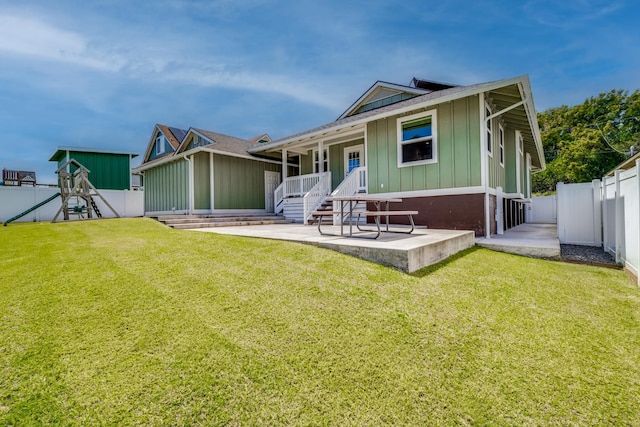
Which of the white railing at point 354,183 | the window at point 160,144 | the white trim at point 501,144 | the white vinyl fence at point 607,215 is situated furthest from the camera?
the window at point 160,144

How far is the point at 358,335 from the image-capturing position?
237 cm

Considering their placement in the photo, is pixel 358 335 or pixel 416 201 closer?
pixel 358 335

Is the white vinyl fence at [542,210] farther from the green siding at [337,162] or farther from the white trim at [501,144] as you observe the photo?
the green siding at [337,162]

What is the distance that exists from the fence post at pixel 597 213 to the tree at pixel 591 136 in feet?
78.5

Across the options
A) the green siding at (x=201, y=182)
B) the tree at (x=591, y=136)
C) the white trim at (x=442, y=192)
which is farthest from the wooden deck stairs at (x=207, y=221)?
the tree at (x=591, y=136)

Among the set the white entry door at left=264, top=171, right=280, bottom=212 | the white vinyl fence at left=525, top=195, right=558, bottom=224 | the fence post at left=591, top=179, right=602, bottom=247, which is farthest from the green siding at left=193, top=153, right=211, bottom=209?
the white vinyl fence at left=525, top=195, right=558, bottom=224

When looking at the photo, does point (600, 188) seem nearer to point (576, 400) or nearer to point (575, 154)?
point (576, 400)

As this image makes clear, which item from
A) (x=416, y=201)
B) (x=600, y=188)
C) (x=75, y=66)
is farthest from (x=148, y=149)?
(x=600, y=188)

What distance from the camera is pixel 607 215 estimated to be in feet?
19.1

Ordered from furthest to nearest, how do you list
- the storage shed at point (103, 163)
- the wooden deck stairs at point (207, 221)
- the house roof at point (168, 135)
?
1. the storage shed at point (103, 163)
2. the house roof at point (168, 135)
3. the wooden deck stairs at point (207, 221)

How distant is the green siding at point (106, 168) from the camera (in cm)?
1886

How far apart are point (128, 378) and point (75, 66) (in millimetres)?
16481

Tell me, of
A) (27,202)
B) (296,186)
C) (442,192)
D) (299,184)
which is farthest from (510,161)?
(27,202)

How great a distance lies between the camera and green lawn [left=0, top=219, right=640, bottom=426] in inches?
65.3
